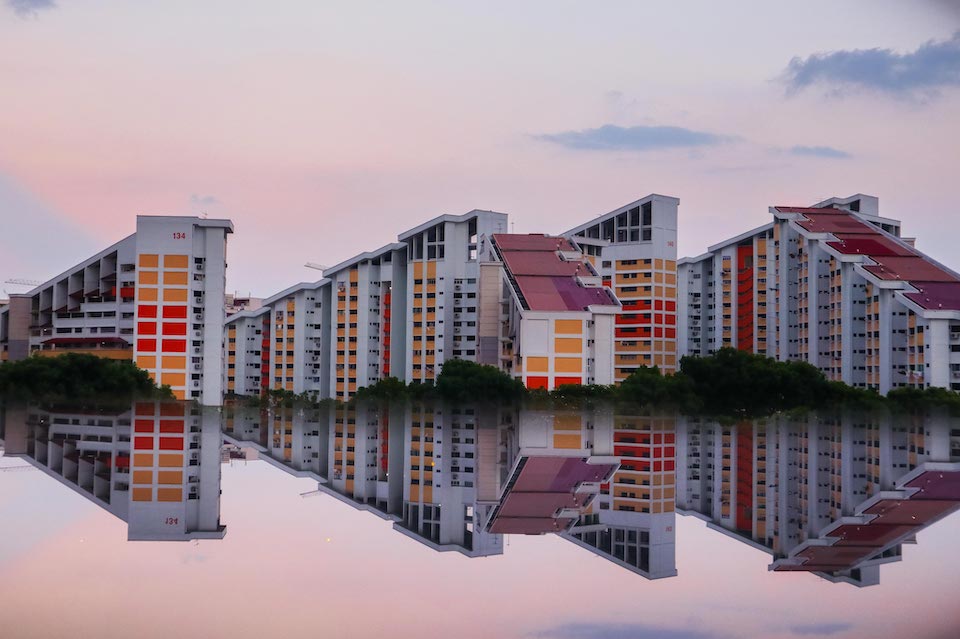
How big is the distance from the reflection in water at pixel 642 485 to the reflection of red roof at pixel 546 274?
1494 centimetres

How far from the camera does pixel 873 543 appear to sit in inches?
273

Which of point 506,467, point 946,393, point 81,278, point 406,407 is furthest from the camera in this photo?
point 81,278

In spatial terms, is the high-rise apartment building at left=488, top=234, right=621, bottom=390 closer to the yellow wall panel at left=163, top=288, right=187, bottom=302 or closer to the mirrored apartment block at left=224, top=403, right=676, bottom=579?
the yellow wall panel at left=163, top=288, right=187, bottom=302

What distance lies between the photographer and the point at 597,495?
8820mm

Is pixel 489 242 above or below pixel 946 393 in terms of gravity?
above

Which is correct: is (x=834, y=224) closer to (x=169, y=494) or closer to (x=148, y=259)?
(x=148, y=259)

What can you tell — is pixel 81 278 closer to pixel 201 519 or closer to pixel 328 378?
pixel 328 378

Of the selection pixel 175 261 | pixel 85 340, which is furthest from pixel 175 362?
pixel 85 340

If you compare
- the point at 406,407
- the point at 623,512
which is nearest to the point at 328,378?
the point at 406,407

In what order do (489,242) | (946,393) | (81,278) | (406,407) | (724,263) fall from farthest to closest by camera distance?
(724,263)
(489,242)
(81,278)
(406,407)
(946,393)

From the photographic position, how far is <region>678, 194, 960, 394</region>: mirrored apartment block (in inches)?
1252

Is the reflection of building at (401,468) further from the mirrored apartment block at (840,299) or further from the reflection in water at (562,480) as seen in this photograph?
the mirrored apartment block at (840,299)

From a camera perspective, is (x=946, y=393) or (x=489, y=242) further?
(x=489, y=242)

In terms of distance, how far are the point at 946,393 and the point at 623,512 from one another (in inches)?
941
